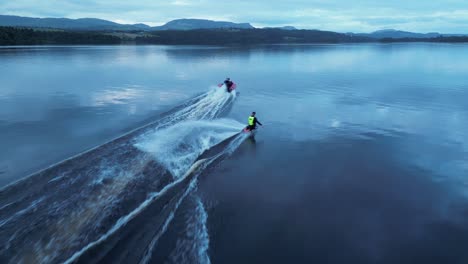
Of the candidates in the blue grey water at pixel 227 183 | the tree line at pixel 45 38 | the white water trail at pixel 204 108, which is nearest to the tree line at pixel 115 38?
the tree line at pixel 45 38

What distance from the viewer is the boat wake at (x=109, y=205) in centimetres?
939

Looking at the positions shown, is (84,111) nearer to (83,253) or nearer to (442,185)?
(83,253)

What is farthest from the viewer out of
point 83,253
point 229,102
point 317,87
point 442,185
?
point 317,87

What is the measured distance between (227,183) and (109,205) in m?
5.50

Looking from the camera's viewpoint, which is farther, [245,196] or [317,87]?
[317,87]

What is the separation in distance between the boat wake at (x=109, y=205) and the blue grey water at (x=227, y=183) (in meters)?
0.05

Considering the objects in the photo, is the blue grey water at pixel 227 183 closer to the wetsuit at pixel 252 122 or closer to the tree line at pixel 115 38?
the wetsuit at pixel 252 122

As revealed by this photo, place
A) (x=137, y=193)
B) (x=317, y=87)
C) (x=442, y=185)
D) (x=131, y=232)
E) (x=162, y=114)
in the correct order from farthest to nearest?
(x=317, y=87), (x=162, y=114), (x=442, y=185), (x=137, y=193), (x=131, y=232)

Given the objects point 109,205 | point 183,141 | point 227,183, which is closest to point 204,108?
point 183,141

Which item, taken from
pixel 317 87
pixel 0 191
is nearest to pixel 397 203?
pixel 0 191

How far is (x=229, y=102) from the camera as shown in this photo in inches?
1303

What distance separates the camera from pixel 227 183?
14.9m

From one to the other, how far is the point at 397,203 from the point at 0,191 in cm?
1627

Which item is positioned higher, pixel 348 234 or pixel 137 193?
pixel 137 193
